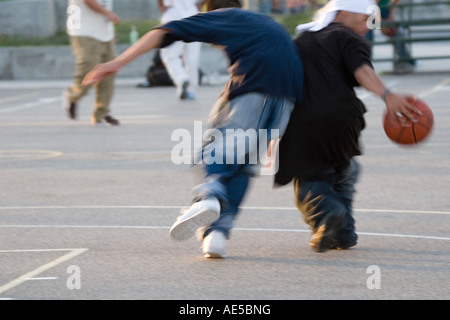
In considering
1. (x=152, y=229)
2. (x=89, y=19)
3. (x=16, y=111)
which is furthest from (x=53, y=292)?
(x=16, y=111)

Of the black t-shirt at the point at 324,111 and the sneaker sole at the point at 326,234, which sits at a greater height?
the black t-shirt at the point at 324,111

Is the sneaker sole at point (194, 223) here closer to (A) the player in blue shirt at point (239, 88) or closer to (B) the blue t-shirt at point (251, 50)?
(A) the player in blue shirt at point (239, 88)

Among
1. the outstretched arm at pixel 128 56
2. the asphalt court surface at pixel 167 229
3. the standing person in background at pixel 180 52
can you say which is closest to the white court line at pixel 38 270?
the asphalt court surface at pixel 167 229

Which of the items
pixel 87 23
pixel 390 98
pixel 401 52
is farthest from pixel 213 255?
pixel 401 52

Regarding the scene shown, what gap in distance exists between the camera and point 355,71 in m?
6.20

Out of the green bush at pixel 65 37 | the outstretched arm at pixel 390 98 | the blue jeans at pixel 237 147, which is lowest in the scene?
the green bush at pixel 65 37

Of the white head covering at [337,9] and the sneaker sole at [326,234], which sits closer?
the sneaker sole at [326,234]

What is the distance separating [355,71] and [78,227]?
7.37ft

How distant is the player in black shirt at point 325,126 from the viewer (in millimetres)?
6301

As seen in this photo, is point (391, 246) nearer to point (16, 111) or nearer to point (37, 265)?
point (37, 265)

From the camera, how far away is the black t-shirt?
6.32 m

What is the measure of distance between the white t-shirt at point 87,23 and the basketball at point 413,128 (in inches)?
310

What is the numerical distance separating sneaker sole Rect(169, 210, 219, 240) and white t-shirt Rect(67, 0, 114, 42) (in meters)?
8.00
